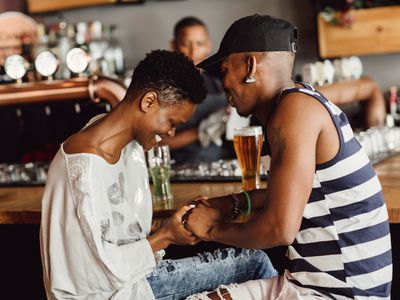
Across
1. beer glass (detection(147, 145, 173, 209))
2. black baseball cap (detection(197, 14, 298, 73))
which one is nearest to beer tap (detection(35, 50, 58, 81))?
beer glass (detection(147, 145, 173, 209))

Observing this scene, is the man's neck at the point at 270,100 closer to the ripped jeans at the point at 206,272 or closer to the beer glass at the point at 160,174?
the ripped jeans at the point at 206,272

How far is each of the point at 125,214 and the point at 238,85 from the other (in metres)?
0.55

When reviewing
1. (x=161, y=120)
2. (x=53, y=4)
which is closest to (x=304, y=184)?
(x=161, y=120)

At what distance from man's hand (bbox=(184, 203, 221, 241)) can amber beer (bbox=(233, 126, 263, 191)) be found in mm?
339

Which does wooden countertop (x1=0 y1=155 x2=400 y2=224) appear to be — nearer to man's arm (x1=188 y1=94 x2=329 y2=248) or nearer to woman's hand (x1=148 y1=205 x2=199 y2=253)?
woman's hand (x1=148 y1=205 x2=199 y2=253)

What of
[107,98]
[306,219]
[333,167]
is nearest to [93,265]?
[306,219]

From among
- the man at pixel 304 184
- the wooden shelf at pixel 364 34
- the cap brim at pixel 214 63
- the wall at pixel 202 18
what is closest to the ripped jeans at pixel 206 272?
the man at pixel 304 184

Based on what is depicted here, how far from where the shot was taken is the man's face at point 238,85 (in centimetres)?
166

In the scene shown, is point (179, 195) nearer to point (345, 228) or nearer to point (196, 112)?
point (345, 228)

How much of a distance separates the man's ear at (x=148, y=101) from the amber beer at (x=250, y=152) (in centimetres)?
43

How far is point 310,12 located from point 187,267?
2829mm

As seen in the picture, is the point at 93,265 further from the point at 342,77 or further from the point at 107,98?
the point at 342,77

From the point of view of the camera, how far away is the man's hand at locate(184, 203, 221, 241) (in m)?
1.80

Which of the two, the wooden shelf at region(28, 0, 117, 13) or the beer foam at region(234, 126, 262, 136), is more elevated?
the wooden shelf at region(28, 0, 117, 13)
